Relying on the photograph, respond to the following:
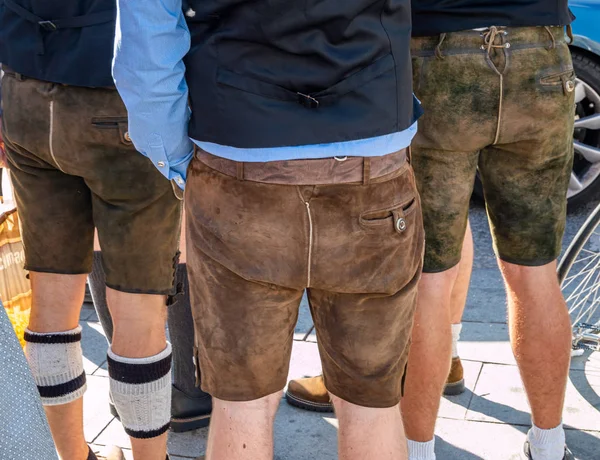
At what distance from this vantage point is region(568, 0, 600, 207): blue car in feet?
18.7

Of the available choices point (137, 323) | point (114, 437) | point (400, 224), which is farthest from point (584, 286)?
point (400, 224)

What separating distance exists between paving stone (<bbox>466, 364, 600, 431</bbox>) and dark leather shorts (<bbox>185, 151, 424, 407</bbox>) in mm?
1335

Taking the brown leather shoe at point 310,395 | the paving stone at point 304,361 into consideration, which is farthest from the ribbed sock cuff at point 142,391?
the paving stone at point 304,361

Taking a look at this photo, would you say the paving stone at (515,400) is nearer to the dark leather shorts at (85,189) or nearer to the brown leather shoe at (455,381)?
the brown leather shoe at (455,381)

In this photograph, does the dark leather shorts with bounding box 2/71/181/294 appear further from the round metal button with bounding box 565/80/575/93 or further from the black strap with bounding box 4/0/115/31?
the round metal button with bounding box 565/80/575/93

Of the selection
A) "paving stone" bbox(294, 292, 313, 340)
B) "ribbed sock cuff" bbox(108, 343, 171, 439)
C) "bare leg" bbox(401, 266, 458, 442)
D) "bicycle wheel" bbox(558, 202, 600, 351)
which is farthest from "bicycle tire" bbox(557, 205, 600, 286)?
"ribbed sock cuff" bbox(108, 343, 171, 439)

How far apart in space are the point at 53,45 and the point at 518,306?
1602 millimetres

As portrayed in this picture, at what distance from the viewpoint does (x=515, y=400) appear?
3.75 m

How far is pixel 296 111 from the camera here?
6.95 ft

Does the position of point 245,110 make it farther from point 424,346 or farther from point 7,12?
point 424,346

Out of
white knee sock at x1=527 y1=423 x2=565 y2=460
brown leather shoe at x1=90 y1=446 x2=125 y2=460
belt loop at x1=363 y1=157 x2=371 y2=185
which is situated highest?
belt loop at x1=363 y1=157 x2=371 y2=185

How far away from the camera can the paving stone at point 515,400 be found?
3.61 meters

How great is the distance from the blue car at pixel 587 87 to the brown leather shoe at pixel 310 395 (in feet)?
8.49

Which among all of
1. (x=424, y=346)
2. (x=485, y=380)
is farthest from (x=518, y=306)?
(x=485, y=380)
